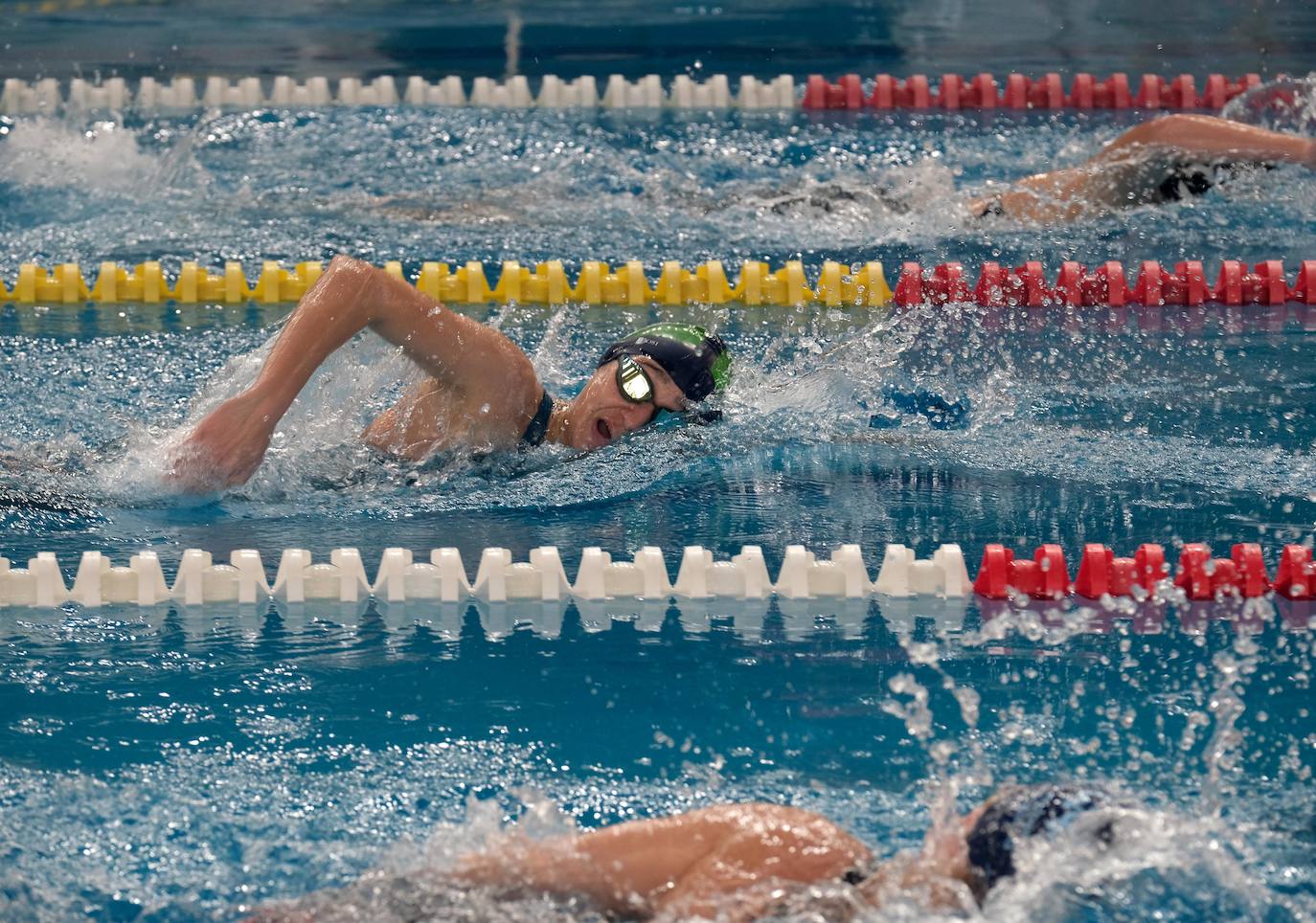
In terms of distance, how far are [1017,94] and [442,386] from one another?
5.13 meters

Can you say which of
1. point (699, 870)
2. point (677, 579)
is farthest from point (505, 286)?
point (699, 870)

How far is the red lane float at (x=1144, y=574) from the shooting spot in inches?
138

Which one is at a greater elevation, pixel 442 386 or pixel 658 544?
pixel 442 386

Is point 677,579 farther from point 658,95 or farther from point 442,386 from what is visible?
point 658,95

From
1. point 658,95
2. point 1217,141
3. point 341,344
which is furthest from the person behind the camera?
point 658,95

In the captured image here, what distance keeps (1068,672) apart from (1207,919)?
2.76ft

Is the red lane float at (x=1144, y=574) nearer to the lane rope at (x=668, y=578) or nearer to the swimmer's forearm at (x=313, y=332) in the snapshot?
the lane rope at (x=668, y=578)

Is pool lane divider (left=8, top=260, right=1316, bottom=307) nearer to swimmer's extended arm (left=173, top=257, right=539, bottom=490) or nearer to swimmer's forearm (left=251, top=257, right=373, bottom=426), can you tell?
swimmer's extended arm (left=173, top=257, right=539, bottom=490)

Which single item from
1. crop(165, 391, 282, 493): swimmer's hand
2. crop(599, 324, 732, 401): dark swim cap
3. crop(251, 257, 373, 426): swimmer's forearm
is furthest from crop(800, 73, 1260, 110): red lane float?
crop(165, 391, 282, 493): swimmer's hand

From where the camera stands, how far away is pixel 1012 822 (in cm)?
214

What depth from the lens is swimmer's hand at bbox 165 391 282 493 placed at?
370 centimetres

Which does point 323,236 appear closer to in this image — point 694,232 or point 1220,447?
point 694,232

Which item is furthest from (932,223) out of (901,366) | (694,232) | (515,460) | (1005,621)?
(1005,621)

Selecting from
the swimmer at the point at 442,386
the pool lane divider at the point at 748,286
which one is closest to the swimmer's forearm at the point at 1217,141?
the pool lane divider at the point at 748,286
